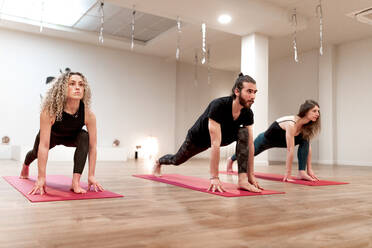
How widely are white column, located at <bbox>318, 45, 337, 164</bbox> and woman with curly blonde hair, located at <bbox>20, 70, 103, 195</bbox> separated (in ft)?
19.6

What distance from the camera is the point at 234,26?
535 centimetres

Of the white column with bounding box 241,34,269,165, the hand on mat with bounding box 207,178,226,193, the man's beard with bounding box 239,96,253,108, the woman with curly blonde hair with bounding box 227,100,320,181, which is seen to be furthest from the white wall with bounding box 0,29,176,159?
the man's beard with bounding box 239,96,253,108

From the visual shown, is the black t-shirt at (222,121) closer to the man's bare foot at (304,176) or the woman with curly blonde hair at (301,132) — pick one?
the woman with curly blonde hair at (301,132)

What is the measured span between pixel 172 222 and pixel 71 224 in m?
0.39

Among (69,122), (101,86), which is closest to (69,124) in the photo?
(69,122)

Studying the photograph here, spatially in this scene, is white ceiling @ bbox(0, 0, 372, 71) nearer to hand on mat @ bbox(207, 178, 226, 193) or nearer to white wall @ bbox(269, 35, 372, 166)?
white wall @ bbox(269, 35, 372, 166)

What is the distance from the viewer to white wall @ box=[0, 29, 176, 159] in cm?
656

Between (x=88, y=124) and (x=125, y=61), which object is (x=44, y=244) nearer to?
(x=88, y=124)

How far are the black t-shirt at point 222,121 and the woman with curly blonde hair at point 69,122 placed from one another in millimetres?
777

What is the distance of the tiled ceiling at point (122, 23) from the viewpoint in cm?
573

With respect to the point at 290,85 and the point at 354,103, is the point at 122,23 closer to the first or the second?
the point at 290,85

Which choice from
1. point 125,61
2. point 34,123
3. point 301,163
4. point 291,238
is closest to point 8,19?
point 34,123

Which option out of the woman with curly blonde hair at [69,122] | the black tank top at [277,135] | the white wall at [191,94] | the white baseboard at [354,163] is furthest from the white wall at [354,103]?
the woman with curly blonde hair at [69,122]

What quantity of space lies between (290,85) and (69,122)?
679cm
